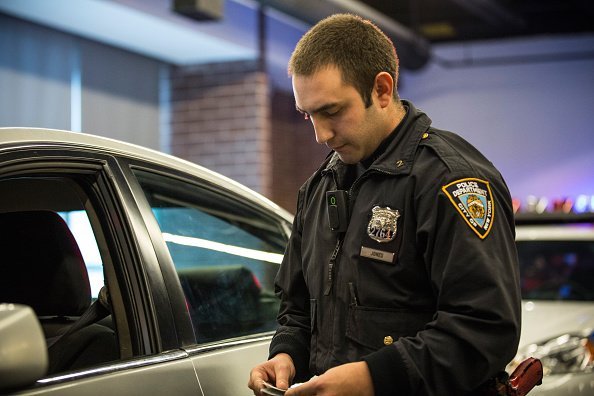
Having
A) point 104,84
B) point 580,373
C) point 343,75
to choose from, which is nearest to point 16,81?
point 104,84

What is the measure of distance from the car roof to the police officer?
1.79 feet

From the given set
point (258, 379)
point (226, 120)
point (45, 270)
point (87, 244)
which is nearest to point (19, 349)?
point (258, 379)

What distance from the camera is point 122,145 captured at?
7.01 feet

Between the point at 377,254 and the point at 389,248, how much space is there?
1.0 inches

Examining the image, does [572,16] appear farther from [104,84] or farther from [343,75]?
[343,75]

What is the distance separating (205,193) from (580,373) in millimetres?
2261

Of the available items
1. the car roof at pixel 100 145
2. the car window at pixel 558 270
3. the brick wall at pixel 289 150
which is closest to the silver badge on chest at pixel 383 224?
the car roof at pixel 100 145

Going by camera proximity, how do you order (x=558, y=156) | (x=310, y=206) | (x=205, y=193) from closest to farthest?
(x=310, y=206), (x=205, y=193), (x=558, y=156)

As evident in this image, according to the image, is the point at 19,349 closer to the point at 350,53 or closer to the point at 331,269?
the point at 331,269

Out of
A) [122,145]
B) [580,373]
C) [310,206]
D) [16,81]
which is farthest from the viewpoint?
[16,81]

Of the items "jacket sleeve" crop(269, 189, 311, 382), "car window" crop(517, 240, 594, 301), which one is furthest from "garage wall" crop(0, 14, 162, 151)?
"jacket sleeve" crop(269, 189, 311, 382)

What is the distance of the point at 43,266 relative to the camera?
91.7 inches

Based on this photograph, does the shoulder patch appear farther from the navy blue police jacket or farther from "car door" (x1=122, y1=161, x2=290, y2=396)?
"car door" (x1=122, y1=161, x2=290, y2=396)

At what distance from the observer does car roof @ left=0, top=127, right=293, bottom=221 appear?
1.82 metres
